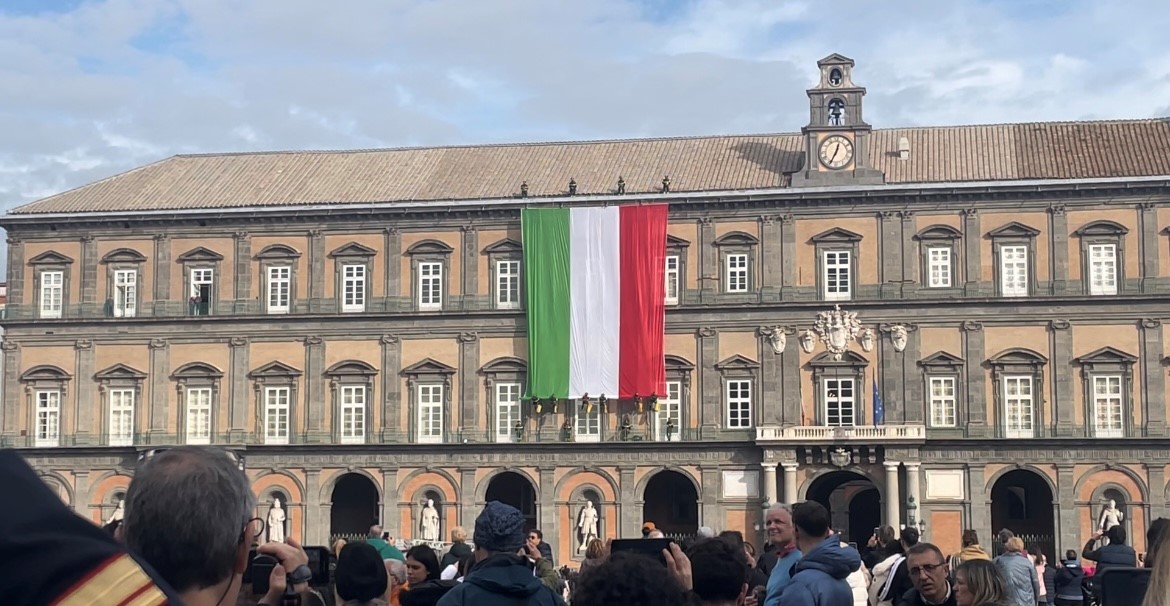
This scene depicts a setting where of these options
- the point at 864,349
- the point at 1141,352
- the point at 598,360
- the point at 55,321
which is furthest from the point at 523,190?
the point at 1141,352

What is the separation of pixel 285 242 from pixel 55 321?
7.70m

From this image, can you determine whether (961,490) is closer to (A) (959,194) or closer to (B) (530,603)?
(A) (959,194)

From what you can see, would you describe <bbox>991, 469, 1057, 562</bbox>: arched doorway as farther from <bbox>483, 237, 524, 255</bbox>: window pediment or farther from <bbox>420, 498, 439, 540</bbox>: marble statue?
<bbox>420, 498, 439, 540</bbox>: marble statue

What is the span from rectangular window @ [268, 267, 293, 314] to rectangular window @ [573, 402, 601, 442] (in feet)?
32.5

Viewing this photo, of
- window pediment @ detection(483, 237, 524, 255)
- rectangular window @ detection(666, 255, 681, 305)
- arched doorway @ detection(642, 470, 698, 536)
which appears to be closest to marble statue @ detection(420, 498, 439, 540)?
arched doorway @ detection(642, 470, 698, 536)

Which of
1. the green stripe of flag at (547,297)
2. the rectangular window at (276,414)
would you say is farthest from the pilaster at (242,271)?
the green stripe of flag at (547,297)

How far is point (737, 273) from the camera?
160 ft

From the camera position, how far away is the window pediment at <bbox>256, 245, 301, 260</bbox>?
168 ft

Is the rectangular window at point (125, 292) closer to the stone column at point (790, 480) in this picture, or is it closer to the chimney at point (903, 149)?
the stone column at point (790, 480)

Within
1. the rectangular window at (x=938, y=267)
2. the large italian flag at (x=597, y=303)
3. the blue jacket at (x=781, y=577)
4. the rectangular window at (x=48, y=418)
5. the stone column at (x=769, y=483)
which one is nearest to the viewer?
the blue jacket at (x=781, y=577)

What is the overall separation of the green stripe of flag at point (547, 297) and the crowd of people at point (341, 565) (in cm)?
3447

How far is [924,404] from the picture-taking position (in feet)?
154

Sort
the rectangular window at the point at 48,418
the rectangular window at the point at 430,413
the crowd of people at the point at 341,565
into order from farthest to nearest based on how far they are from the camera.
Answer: the rectangular window at the point at 48,418
the rectangular window at the point at 430,413
the crowd of people at the point at 341,565

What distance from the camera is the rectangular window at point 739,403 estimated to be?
4809 cm
